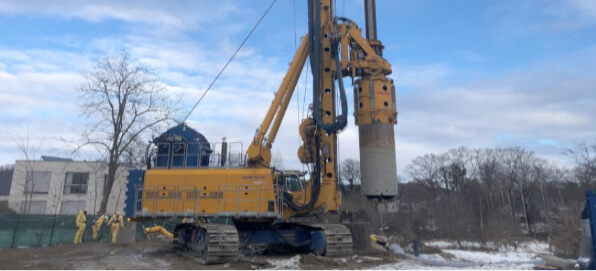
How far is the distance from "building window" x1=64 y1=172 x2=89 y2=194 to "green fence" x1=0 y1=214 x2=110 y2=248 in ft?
103

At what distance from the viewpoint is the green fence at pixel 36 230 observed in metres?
19.5

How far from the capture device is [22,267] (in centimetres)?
1275

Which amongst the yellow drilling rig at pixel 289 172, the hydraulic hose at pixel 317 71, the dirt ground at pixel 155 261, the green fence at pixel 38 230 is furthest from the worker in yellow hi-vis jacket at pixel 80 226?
the hydraulic hose at pixel 317 71

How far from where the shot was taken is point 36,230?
68.2 ft

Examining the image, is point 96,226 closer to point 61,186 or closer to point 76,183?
point 61,186

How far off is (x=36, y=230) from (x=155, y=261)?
424 inches

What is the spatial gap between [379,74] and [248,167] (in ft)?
18.5

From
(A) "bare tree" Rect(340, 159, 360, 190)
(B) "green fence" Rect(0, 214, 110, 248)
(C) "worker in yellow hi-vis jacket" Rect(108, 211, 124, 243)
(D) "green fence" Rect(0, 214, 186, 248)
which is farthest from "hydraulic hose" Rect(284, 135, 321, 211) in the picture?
(A) "bare tree" Rect(340, 159, 360, 190)

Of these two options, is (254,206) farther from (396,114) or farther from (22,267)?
(22,267)

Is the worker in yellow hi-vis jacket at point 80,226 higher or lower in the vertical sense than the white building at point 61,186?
lower

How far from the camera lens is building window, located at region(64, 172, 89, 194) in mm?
51406

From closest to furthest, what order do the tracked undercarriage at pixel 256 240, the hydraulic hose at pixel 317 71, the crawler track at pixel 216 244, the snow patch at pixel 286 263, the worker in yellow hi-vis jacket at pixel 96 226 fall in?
the snow patch at pixel 286 263
the crawler track at pixel 216 244
the tracked undercarriage at pixel 256 240
the hydraulic hose at pixel 317 71
the worker in yellow hi-vis jacket at pixel 96 226

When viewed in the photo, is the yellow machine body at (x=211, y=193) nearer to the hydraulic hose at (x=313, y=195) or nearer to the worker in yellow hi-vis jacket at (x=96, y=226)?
the hydraulic hose at (x=313, y=195)

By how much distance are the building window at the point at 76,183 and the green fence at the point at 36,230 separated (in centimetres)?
3148
